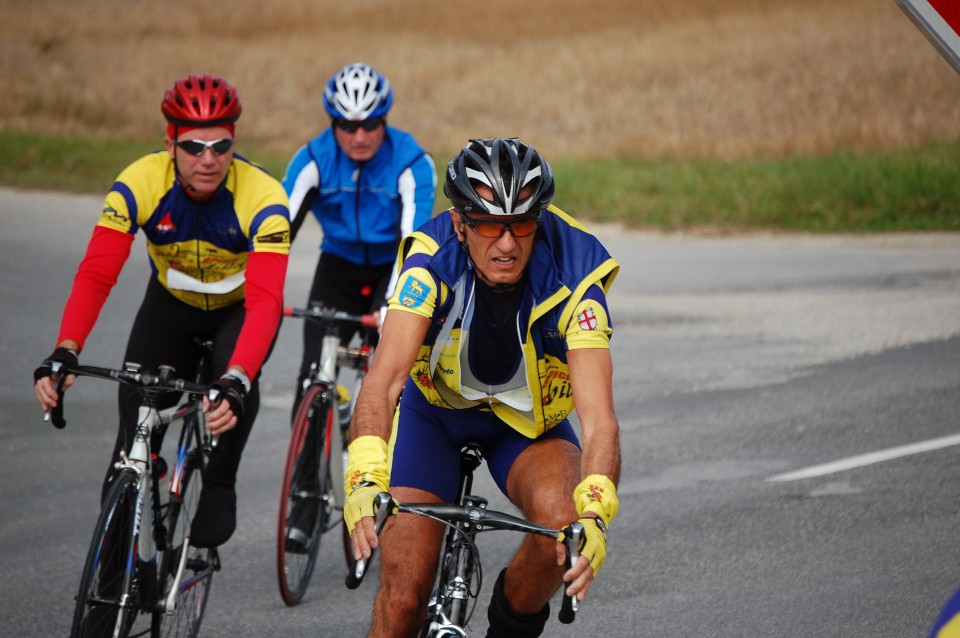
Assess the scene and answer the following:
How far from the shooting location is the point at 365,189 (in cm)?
Answer: 742

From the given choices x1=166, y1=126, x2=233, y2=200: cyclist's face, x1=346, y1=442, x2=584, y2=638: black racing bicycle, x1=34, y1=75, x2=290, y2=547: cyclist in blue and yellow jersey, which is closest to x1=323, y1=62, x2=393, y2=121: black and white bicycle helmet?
x1=34, y1=75, x2=290, y2=547: cyclist in blue and yellow jersey

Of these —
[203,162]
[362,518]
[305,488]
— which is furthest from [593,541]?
[305,488]

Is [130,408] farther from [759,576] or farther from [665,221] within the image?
[665,221]

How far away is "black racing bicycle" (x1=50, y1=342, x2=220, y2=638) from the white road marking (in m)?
3.76

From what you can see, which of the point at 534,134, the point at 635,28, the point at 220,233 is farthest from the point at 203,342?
the point at 635,28

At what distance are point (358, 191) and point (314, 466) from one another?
1615 mm

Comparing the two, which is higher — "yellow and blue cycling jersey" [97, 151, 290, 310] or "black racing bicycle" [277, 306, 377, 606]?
"yellow and blue cycling jersey" [97, 151, 290, 310]

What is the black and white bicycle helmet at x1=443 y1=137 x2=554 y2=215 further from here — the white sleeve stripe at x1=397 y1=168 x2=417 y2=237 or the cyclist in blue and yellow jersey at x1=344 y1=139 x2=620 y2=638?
the white sleeve stripe at x1=397 y1=168 x2=417 y2=237

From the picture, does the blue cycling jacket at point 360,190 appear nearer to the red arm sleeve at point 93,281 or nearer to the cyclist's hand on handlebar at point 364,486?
the red arm sleeve at point 93,281

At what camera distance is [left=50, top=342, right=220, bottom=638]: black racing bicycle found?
4.83 meters

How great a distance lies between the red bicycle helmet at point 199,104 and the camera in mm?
5449

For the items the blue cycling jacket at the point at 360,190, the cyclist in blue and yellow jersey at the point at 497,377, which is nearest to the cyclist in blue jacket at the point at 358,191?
the blue cycling jacket at the point at 360,190

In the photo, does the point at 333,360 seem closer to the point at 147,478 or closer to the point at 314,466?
the point at 314,466

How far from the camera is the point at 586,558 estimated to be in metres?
3.62
